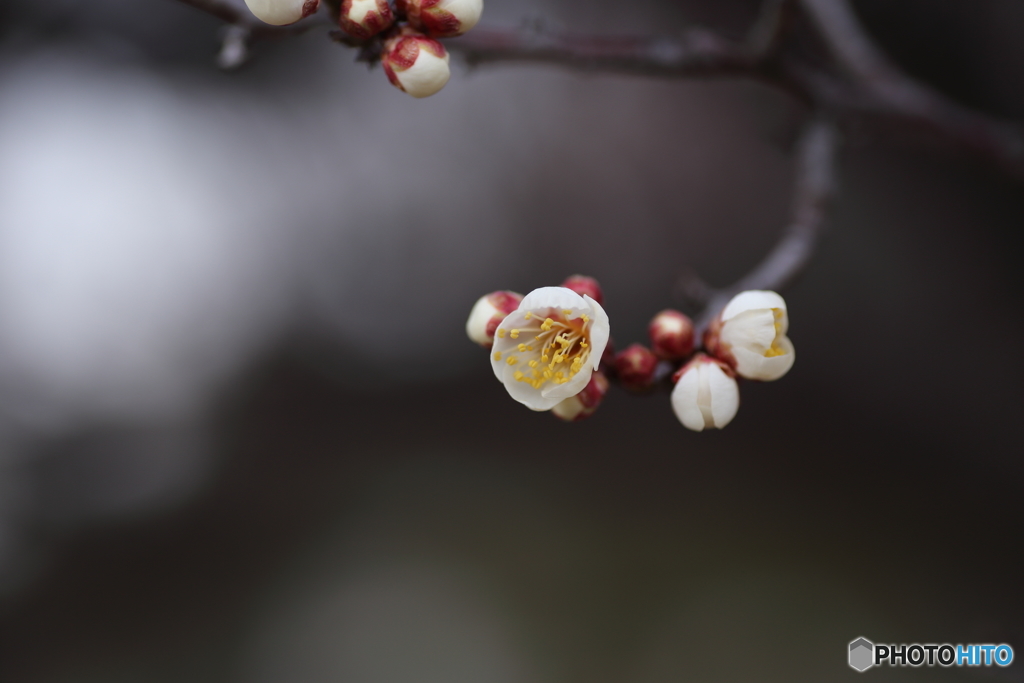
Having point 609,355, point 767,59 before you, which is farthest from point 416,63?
point 767,59

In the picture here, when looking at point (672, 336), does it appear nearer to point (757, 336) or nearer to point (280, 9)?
point (757, 336)

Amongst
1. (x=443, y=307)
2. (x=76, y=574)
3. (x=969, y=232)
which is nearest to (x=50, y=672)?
(x=76, y=574)

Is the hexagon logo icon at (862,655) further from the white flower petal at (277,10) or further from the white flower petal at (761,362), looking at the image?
the white flower petal at (277,10)

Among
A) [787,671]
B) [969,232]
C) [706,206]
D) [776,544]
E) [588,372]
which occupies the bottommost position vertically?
[588,372]

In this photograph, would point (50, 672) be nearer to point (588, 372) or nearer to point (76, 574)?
point (76, 574)

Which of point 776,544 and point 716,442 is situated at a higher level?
point 716,442

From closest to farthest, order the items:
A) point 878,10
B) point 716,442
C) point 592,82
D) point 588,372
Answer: point 588,372, point 878,10, point 592,82, point 716,442

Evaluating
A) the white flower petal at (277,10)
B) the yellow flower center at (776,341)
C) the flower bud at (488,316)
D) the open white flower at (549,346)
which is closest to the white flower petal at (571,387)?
the open white flower at (549,346)
